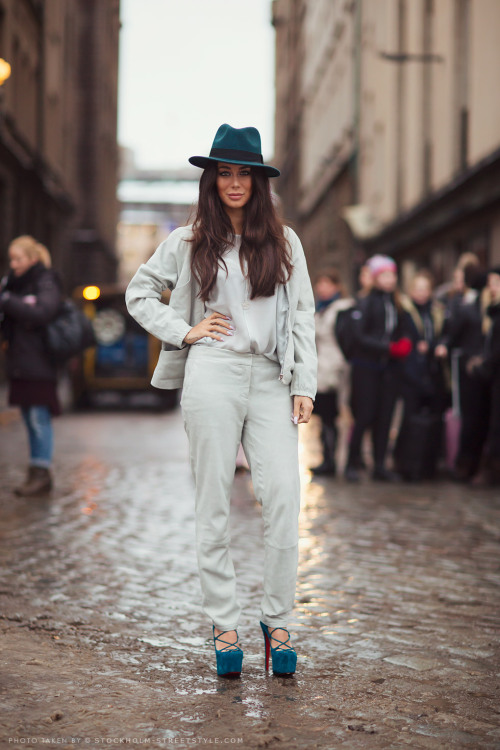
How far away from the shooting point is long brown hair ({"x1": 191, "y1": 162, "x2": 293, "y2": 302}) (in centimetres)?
372

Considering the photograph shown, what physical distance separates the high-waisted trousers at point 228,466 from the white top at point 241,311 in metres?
0.04

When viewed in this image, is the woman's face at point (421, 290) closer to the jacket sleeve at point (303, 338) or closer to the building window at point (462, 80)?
the jacket sleeve at point (303, 338)

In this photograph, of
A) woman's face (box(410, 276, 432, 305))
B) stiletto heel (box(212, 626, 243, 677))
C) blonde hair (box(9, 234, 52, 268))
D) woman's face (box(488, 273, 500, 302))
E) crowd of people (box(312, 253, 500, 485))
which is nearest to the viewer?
stiletto heel (box(212, 626, 243, 677))

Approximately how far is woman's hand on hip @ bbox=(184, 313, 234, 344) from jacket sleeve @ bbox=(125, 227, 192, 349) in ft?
0.12

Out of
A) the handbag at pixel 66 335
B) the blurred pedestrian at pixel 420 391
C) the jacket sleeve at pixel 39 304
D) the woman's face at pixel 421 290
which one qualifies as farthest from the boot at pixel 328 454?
the jacket sleeve at pixel 39 304

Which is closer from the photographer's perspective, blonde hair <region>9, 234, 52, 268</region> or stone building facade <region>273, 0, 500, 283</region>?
blonde hair <region>9, 234, 52, 268</region>

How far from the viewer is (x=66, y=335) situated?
26.6 feet

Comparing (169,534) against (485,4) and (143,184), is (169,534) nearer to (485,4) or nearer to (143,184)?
(485,4)

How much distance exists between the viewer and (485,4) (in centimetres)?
1872

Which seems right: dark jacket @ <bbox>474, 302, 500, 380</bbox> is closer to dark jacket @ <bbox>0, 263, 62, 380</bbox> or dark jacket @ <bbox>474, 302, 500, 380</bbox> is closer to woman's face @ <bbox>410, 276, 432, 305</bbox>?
woman's face @ <bbox>410, 276, 432, 305</bbox>

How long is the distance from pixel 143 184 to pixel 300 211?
56500 mm

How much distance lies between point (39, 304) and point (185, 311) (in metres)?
4.26

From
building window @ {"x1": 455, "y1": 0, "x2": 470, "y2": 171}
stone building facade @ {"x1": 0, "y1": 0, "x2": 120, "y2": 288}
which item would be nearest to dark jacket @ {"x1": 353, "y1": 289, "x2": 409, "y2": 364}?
building window @ {"x1": 455, "y1": 0, "x2": 470, "y2": 171}

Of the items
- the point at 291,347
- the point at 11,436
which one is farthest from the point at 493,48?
the point at 291,347
